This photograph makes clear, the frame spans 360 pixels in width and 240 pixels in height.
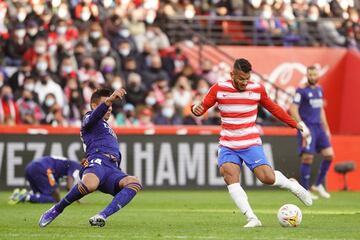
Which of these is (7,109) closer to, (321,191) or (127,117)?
(127,117)

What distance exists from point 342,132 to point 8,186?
11.8m

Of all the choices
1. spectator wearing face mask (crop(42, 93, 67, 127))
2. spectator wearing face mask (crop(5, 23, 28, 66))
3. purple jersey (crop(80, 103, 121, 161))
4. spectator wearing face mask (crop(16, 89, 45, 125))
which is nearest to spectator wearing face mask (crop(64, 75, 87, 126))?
spectator wearing face mask (crop(42, 93, 67, 127))

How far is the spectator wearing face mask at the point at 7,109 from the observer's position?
81.3 ft

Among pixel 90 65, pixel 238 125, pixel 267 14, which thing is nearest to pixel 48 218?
pixel 238 125

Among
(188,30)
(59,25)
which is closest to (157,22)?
(188,30)

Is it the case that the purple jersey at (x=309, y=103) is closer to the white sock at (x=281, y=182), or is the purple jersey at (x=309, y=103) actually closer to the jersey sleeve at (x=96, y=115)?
the white sock at (x=281, y=182)

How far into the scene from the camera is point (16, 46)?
26.7 metres

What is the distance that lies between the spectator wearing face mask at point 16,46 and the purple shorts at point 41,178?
7.33 metres

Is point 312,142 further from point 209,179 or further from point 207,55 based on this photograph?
point 207,55

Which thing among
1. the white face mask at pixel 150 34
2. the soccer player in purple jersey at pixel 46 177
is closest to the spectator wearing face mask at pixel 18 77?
the white face mask at pixel 150 34

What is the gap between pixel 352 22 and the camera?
110 ft

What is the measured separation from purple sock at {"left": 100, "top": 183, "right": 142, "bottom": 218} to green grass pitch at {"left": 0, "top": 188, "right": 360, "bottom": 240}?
0.69 ft

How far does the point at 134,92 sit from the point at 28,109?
10.7 feet

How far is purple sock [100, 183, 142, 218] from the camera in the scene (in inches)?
530
